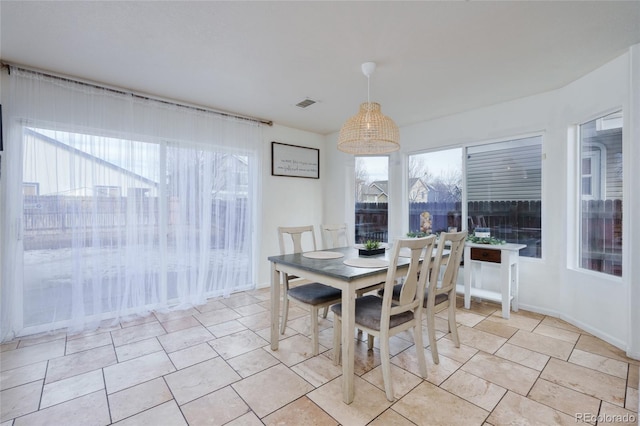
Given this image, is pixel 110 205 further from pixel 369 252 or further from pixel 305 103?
pixel 369 252

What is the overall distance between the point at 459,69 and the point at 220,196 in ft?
9.84

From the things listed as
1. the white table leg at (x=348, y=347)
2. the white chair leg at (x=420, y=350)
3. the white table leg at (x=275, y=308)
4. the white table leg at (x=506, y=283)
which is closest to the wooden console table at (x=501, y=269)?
the white table leg at (x=506, y=283)

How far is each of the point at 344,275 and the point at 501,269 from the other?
2.21 meters

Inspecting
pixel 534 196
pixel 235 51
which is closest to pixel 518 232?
pixel 534 196

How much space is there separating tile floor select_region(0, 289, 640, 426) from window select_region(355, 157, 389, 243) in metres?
2.01

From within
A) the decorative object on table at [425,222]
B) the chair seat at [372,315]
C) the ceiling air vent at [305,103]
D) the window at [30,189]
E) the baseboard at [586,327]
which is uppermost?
the ceiling air vent at [305,103]

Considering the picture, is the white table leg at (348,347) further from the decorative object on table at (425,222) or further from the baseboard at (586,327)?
the decorative object on table at (425,222)

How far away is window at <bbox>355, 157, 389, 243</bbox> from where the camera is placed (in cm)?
464

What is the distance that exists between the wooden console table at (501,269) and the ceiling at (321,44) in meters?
1.69

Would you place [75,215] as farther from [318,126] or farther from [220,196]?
[318,126]

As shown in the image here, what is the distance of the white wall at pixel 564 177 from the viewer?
7.89ft

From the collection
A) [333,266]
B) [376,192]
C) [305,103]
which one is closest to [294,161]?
[305,103]

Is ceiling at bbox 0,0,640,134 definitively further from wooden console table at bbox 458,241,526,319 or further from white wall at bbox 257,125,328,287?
wooden console table at bbox 458,241,526,319

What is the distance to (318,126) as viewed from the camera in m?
4.61
